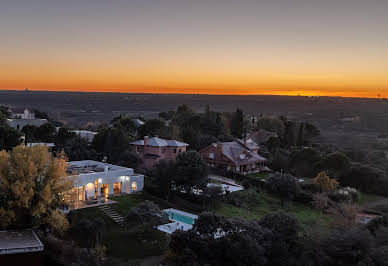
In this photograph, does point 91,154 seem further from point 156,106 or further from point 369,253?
point 156,106

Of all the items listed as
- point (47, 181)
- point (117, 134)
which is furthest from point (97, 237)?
point (117, 134)

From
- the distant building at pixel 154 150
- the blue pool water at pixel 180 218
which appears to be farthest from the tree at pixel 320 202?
the distant building at pixel 154 150

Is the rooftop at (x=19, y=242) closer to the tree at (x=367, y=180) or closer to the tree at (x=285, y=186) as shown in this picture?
the tree at (x=285, y=186)

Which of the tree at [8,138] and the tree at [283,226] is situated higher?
the tree at [8,138]

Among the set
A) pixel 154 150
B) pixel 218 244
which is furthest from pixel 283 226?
pixel 154 150

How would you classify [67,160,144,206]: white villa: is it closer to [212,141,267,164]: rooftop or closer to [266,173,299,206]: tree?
[266,173,299,206]: tree

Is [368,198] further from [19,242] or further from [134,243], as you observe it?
[19,242]
